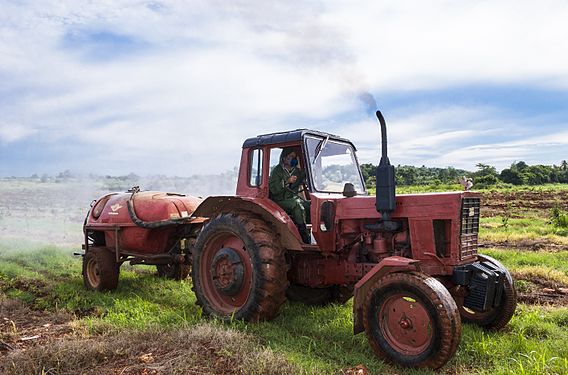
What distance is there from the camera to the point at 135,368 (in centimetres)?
416

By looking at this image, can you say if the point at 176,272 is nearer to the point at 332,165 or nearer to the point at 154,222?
the point at 154,222

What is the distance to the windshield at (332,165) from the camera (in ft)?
20.8

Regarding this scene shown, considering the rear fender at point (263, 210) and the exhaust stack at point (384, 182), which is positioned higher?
the exhaust stack at point (384, 182)

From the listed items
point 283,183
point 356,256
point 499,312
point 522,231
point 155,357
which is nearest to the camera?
point 155,357

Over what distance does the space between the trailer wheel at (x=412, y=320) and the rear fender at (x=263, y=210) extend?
4.43 feet

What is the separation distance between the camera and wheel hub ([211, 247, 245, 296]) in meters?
6.12

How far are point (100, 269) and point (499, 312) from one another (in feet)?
19.9

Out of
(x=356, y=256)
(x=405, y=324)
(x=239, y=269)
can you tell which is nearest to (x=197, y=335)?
(x=239, y=269)

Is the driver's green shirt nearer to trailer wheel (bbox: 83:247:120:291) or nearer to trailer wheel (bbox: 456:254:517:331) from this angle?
trailer wheel (bbox: 456:254:517:331)

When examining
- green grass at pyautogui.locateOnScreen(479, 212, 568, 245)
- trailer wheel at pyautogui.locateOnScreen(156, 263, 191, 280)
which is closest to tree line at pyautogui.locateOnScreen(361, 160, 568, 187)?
green grass at pyautogui.locateOnScreen(479, 212, 568, 245)

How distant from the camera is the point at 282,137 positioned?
646 centimetres

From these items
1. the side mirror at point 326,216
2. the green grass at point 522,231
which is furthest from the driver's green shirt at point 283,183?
the green grass at point 522,231

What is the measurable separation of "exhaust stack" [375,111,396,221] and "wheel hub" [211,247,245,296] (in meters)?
1.93

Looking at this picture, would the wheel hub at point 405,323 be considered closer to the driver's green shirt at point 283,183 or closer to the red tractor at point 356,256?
the red tractor at point 356,256
